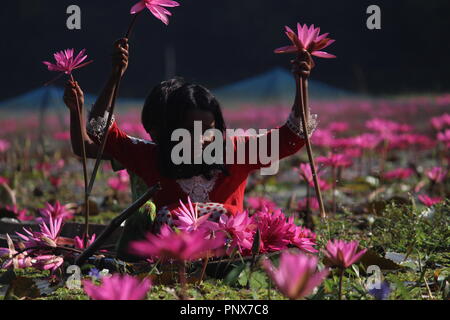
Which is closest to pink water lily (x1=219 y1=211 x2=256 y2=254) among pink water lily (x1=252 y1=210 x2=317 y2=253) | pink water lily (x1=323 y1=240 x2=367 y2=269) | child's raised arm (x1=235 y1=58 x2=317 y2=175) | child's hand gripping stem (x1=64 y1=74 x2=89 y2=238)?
pink water lily (x1=252 y1=210 x2=317 y2=253)

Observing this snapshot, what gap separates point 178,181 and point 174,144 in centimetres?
11

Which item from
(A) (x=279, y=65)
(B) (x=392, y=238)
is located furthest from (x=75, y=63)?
(A) (x=279, y=65)

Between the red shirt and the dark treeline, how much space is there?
8471 mm

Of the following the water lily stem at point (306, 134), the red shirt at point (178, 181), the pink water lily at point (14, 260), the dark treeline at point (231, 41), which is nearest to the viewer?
the water lily stem at point (306, 134)

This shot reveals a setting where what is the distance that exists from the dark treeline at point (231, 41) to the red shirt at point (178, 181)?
8.47 meters

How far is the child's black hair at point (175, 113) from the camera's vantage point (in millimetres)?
1854

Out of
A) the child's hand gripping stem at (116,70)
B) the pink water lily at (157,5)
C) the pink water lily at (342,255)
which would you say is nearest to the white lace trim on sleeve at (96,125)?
the child's hand gripping stem at (116,70)

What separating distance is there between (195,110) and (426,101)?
7240 millimetres

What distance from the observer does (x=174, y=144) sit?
73.5 inches

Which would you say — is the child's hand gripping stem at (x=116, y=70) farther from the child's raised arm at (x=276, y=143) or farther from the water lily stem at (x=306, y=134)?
the child's raised arm at (x=276, y=143)

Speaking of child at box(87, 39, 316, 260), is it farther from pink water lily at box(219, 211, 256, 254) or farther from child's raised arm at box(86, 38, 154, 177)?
pink water lily at box(219, 211, 256, 254)

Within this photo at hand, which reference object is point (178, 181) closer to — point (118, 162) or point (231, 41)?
point (118, 162)

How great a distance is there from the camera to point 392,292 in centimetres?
129

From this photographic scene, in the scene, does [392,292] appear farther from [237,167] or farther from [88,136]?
[88,136]
